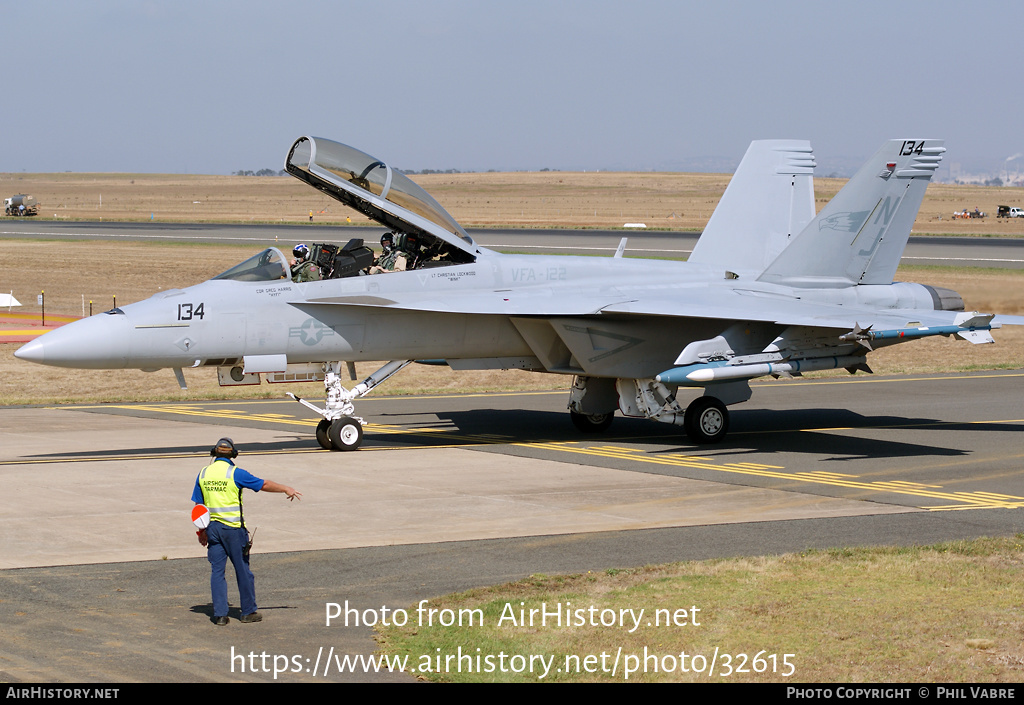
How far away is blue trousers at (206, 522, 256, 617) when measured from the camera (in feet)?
29.4

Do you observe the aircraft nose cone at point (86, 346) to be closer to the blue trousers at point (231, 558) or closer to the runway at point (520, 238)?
the blue trousers at point (231, 558)

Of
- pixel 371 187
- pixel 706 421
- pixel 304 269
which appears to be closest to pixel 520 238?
pixel 706 421

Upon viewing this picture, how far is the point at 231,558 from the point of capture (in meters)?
9.09

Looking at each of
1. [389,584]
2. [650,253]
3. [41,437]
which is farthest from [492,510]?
[650,253]

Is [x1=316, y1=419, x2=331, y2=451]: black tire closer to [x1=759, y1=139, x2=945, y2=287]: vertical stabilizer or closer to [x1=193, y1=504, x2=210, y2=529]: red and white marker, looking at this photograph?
[x1=759, y1=139, x2=945, y2=287]: vertical stabilizer

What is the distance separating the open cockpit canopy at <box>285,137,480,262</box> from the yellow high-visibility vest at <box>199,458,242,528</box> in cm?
863

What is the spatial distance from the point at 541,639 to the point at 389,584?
217 centimetres

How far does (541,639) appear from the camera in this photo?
8664 millimetres

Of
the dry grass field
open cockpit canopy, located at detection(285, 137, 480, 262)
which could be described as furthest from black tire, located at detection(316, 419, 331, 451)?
the dry grass field

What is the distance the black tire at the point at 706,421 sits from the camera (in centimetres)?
1895

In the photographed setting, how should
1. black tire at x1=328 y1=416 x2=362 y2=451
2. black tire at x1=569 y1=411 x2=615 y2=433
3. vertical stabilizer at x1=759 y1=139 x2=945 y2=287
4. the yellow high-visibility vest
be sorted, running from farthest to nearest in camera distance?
1. black tire at x1=569 y1=411 x2=615 y2=433
2. vertical stabilizer at x1=759 y1=139 x2=945 y2=287
3. black tire at x1=328 y1=416 x2=362 y2=451
4. the yellow high-visibility vest

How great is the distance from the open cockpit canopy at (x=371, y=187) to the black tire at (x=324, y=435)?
3254 millimetres

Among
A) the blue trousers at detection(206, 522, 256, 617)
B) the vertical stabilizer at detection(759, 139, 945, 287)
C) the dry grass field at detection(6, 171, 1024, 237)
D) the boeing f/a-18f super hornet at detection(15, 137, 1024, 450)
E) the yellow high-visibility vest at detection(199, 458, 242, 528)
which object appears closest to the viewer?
the blue trousers at detection(206, 522, 256, 617)

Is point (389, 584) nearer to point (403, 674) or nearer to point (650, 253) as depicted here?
point (403, 674)
